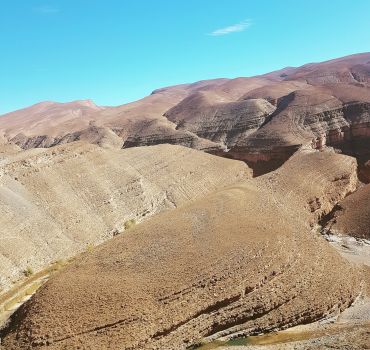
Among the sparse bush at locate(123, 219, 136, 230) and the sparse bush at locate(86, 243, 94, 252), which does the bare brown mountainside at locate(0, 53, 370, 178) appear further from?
the sparse bush at locate(86, 243, 94, 252)

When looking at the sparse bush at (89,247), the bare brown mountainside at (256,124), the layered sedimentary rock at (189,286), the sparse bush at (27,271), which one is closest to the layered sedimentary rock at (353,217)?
the layered sedimentary rock at (189,286)

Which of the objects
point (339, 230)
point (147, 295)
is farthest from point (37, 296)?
point (339, 230)

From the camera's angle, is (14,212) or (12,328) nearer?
(12,328)

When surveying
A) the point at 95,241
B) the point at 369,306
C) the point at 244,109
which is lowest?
the point at 369,306

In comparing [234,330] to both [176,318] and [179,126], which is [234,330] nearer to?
[176,318]

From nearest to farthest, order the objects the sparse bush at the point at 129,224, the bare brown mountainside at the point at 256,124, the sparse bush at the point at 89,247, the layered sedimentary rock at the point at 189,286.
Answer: the layered sedimentary rock at the point at 189,286, the sparse bush at the point at 89,247, the sparse bush at the point at 129,224, the bare brown mountainside at the point at 256,124

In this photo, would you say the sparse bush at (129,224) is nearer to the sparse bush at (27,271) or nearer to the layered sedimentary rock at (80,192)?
the layered sedimentary rock at (80,192)

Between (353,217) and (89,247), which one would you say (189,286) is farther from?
(353,217)

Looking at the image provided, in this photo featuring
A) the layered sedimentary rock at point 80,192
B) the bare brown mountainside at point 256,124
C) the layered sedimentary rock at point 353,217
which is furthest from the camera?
the bare brown mountainside at point 256,124
